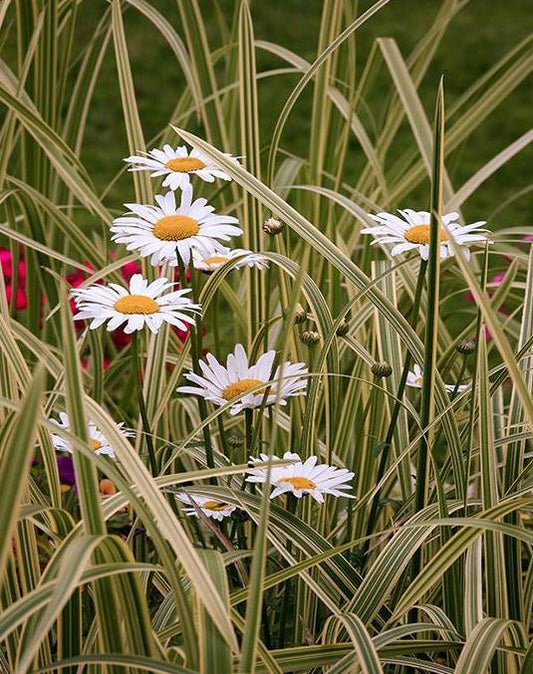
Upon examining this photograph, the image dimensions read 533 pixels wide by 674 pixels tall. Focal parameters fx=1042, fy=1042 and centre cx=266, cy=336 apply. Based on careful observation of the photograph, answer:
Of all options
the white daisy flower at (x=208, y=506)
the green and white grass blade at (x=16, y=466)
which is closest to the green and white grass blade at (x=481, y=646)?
the white daisy flower at (x=208, y=506)

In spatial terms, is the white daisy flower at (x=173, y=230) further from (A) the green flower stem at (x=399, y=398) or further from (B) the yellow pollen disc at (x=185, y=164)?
(A) the green flower stem at (x=399, y=398)

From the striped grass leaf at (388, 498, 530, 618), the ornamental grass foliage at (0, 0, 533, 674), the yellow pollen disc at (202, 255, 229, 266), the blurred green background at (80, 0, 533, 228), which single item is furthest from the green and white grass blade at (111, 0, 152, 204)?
the blurred green background at (80, 0, 533, 228)

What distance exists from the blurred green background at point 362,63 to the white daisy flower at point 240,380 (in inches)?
95.1

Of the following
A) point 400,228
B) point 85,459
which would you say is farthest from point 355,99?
point 85,459

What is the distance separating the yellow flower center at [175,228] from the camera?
1.04 metres

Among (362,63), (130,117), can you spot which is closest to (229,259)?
(130,117)

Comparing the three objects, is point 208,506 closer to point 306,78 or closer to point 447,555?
point 447,555

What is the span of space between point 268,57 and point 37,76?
2892 mm

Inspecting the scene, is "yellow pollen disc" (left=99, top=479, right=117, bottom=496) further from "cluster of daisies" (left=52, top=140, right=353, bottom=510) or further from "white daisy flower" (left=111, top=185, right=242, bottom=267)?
"white daisy flower" (left=111, top=185, right=242, bottom=267)

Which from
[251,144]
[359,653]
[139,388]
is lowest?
[359,653]

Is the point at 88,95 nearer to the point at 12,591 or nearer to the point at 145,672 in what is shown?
the point at 12,591

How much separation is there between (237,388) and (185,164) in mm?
259

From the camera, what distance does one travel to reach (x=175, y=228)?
3.42ft

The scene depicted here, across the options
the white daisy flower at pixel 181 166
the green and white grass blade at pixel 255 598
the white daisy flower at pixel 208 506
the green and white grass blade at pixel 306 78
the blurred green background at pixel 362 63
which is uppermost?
the blurred green background at pixel 362 63
